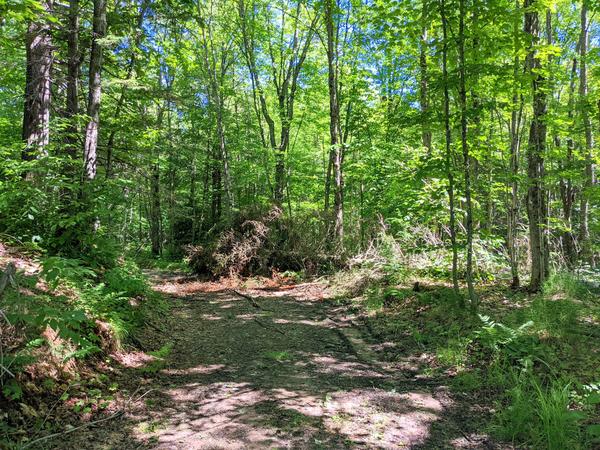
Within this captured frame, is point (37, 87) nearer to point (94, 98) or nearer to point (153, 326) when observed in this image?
point (94, 98)

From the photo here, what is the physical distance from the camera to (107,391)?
3.84m

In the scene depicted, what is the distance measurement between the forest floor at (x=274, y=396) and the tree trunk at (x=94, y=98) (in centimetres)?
293

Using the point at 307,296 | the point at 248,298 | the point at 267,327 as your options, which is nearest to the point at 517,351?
the point at 267,327

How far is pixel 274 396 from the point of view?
4.03m

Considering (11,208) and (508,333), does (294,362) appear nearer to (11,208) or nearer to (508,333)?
(508,333)

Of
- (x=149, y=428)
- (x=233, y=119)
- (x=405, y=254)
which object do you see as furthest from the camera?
(x=233, y=119)

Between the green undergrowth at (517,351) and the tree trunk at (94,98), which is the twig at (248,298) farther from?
the tree trunk at (94,98)

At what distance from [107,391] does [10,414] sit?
936 millimetres

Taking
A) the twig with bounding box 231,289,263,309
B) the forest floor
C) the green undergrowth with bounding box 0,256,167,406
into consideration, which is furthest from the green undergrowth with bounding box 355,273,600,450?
the green undergrowth with bounding box 0,256,167,406

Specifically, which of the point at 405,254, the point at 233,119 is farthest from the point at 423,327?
the point at 233,119

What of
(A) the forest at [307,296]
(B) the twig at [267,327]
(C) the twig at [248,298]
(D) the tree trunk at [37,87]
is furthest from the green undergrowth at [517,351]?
(D) the tree trunk at [37,87]

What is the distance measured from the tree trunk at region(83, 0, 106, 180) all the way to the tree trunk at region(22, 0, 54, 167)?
136 centimetres

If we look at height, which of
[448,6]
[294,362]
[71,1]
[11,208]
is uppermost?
[71,1]

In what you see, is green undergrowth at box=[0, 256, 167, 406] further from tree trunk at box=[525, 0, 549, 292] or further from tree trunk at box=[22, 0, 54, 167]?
tree trunk at box=[525, 0, 549, 292]
